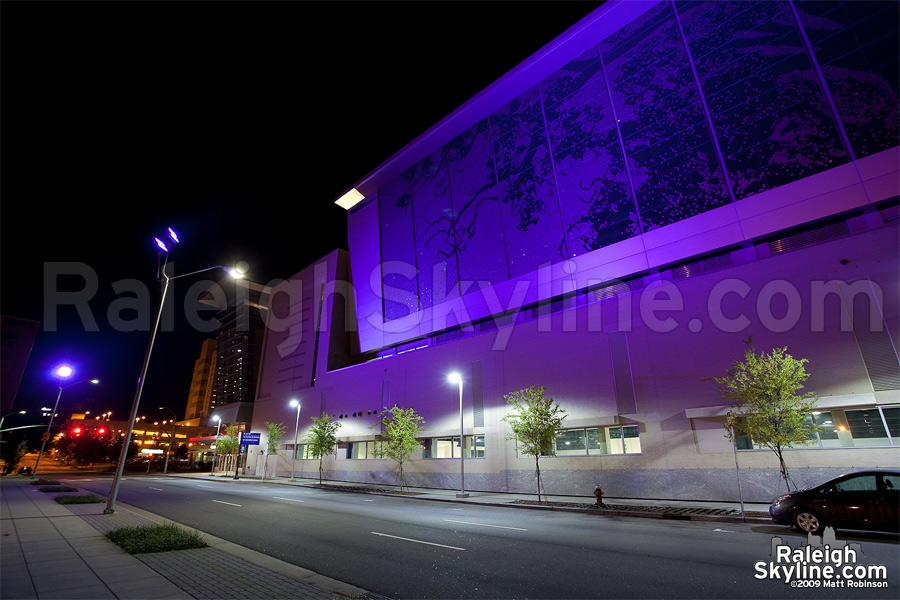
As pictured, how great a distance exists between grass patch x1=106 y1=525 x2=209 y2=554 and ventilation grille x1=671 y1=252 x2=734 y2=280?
84.5ft

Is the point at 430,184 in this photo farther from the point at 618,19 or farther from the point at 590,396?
the point at 590,396

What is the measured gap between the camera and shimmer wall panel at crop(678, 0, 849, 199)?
840 inches

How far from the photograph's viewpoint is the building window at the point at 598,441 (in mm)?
22469

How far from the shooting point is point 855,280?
17922 millimetres

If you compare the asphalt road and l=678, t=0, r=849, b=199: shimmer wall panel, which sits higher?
l=678, t=0, r=849, b=199: shimmer wall panel

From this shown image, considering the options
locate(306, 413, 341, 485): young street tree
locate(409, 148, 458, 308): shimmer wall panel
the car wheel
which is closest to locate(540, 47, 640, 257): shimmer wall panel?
locate(409, 148, 458, 308): shimmer wall panel

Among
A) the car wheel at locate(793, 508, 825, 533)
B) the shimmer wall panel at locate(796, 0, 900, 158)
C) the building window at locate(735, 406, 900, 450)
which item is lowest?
the car wheel at locate(793, 508, 825, 533)

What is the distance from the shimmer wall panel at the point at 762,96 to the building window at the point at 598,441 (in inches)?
592

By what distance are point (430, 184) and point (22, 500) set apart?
35.6m

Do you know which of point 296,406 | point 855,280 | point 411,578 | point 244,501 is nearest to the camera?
point 411,578

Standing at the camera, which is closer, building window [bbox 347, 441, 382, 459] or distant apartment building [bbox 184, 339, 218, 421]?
building window [bbox 347, 441, 382, 459]

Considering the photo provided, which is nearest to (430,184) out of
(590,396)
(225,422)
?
(590,396)

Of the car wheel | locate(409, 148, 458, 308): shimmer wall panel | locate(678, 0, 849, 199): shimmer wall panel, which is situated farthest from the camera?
locate(409, 148, 458, 308): shimmer wall panel

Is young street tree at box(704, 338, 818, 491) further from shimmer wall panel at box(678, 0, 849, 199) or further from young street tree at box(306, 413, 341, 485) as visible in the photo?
young street tree at box(306, 413, 341, 485)
